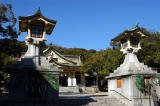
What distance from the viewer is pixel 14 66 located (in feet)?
40.1

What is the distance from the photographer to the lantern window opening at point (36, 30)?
13.2 metres

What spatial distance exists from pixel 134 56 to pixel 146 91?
2892mm

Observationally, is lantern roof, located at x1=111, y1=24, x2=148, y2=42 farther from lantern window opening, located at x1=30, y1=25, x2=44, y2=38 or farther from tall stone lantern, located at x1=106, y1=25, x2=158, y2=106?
lantern window opening, located at x1=30, y1=25, x2=44, y2=38

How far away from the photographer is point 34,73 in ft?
40.0

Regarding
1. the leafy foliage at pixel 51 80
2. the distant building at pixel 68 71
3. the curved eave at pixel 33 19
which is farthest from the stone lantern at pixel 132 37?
the distant building at pixel 68 71

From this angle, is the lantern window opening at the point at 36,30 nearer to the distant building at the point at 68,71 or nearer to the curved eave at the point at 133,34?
the curved eave at the point at 133,34

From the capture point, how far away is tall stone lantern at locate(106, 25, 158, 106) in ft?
41.8

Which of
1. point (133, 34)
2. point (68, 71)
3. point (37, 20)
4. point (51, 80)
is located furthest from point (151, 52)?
point (37, 20)

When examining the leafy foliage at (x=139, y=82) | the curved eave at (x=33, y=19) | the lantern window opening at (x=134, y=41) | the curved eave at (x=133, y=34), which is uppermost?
the curved eave at (x=33, y=19)

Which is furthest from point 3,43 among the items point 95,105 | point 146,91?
point 146,91

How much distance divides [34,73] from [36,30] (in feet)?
10.3

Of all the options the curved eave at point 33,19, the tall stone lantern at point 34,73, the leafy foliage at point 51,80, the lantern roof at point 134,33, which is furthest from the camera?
the lantern roof at point 134,33

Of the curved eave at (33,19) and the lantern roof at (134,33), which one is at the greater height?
the curved eave at (33,19)

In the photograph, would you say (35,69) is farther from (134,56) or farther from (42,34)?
(134,56)
